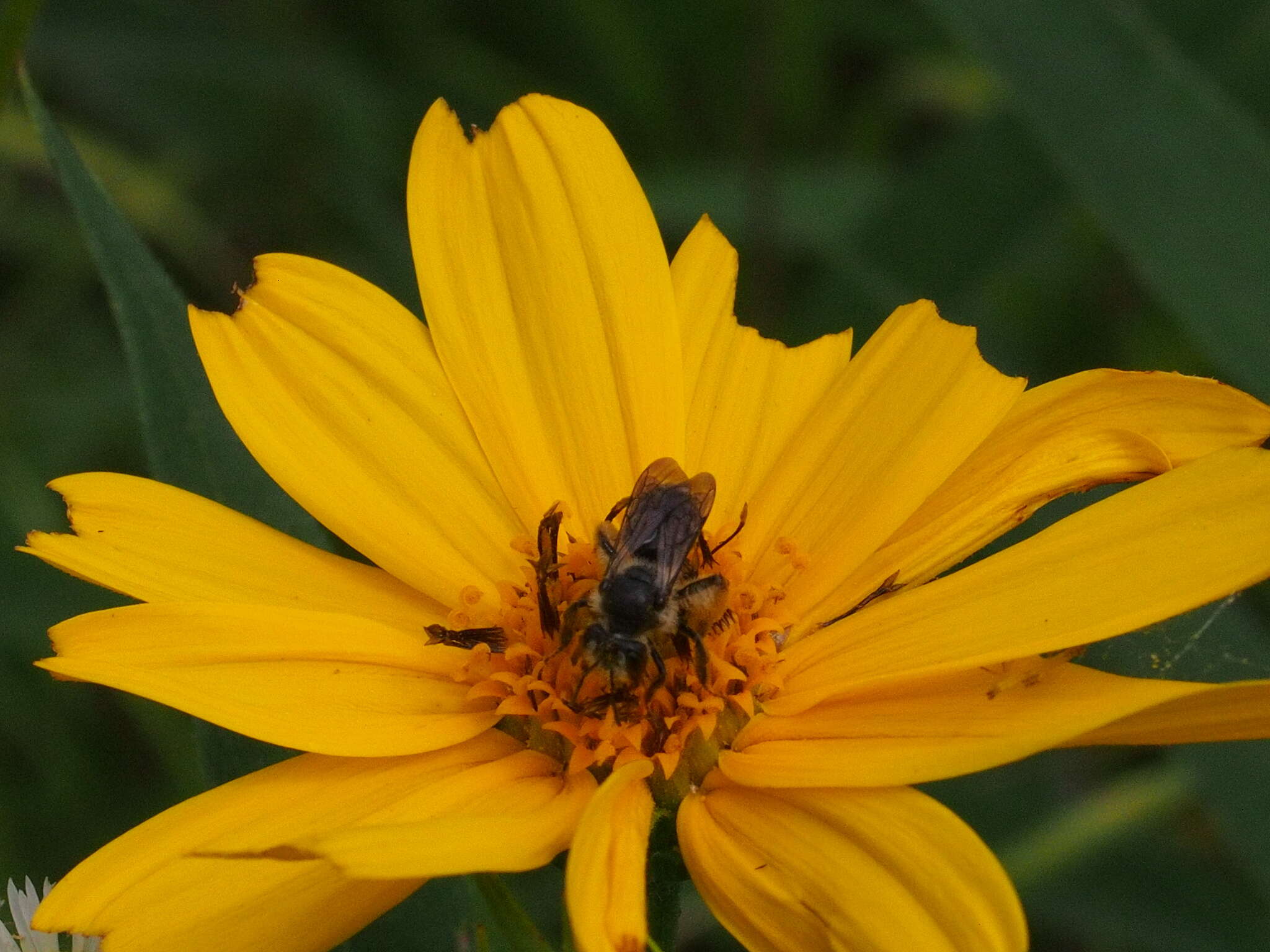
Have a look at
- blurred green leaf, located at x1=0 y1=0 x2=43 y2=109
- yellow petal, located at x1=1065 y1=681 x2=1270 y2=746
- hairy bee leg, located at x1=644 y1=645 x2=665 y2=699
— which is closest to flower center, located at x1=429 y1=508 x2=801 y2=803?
hairy bee leg, located at x1=644 y1=645 x2=665 y2=699

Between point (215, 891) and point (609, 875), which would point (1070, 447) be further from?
point (215, 891)

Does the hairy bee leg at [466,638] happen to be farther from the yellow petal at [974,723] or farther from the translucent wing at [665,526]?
the yellow petal at [974,723]

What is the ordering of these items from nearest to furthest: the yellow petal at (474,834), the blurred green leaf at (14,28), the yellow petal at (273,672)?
the yellow petal at (474,834) < the yellow petal at (273,672) < the blurred green leaf at (14,28)

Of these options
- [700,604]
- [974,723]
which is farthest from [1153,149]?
[974,723]

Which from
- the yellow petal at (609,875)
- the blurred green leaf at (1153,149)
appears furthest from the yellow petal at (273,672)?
the blurred green leaf at (1153,149)

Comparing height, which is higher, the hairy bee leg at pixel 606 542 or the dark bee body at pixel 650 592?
the hairy bee leg at pixel 606 542

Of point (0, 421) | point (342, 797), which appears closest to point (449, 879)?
point (342, 797)
